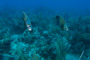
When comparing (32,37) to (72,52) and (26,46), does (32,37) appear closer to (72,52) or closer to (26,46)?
(26,46)

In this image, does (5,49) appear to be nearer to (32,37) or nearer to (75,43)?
(32,37)

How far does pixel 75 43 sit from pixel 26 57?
8.18 ft

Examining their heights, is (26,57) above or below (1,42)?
below

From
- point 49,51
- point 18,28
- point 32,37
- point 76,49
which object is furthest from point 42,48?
point 18,28

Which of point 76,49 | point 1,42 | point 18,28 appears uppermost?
point 18,28

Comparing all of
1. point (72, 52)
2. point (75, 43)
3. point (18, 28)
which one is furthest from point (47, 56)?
point (18, 28)

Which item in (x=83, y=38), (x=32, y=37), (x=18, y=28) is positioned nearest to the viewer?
(x=83, y=38)

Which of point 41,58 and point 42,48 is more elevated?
point 42,48

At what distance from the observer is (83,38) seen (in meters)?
4.71

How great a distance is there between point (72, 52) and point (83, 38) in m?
0.84

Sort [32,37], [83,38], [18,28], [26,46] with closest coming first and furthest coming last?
[26,46] < [83,38] < [32,37] < [18,28]

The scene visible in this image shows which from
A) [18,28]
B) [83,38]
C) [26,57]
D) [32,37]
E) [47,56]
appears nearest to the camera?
[26,57]

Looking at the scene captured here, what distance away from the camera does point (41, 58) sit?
3.76 meters

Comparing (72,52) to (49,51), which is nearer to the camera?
(49,51)
